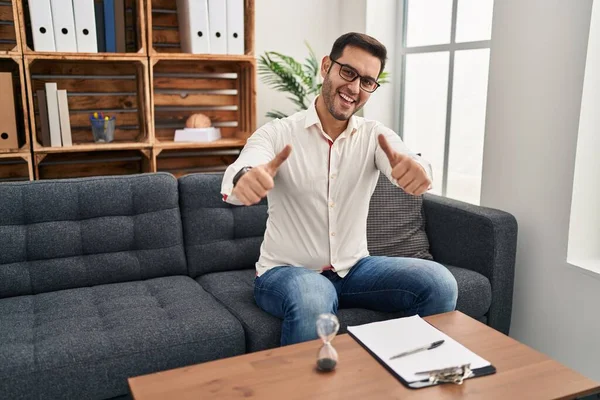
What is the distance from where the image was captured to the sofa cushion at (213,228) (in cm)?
232

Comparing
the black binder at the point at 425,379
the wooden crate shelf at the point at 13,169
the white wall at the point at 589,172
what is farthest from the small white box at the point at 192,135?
the black binder at the point at 425,379

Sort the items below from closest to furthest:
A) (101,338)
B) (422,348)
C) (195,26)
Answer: (422,348) < (101,338) < (195,26)

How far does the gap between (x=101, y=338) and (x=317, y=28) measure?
2.34 m

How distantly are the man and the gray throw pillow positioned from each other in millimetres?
402

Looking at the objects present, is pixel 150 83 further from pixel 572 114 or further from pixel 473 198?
pixel 572 114

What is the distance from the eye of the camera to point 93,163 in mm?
3098

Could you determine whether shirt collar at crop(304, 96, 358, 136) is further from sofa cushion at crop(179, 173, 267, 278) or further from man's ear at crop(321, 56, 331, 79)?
sofa cushion at crop(179, 173, 267, 278)

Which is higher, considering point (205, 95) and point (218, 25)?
point (218, 25)

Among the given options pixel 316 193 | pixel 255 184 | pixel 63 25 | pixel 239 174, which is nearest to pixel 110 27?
pixel 63 25

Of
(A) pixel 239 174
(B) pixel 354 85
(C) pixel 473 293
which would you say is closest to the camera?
(A) pixel 239 174

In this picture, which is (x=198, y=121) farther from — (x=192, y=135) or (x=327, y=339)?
(x=327, y=339)

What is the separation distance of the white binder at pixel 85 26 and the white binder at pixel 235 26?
2.14ft

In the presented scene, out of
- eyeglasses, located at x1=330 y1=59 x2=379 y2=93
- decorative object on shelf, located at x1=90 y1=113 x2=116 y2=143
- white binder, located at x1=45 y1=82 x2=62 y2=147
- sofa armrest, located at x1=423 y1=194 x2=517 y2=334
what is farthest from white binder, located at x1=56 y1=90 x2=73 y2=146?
sofa armrest, located at x1=423 y1=194 x2=517 y2=334

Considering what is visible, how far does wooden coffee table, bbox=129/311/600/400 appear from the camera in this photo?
119 cm
